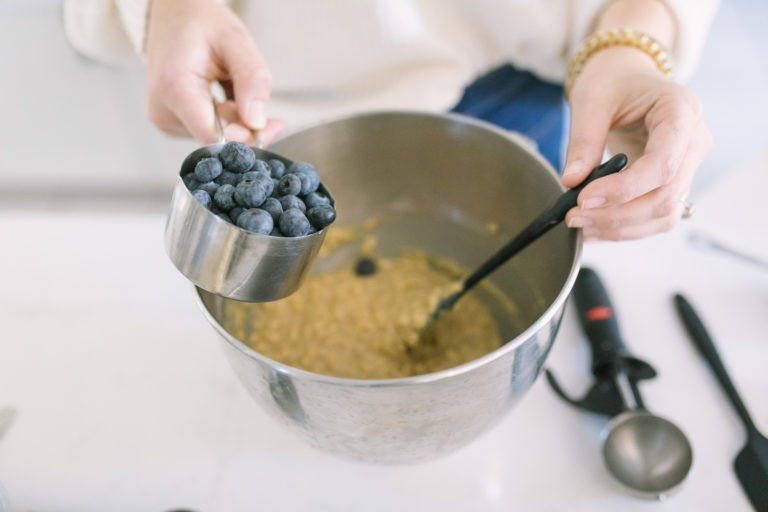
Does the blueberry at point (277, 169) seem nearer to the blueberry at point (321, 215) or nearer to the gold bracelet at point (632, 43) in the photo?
the blueberry at point (321, 215)

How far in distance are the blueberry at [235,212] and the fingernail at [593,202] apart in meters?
0.32

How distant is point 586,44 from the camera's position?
71 cm

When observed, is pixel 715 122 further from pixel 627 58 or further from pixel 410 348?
pixel 410 348

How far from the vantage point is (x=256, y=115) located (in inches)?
23.5

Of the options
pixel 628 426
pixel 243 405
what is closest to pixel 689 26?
pixel 628 426

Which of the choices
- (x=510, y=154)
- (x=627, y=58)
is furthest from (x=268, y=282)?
(x=627, y=58)

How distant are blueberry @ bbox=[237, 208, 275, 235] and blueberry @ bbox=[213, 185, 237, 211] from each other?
2cm

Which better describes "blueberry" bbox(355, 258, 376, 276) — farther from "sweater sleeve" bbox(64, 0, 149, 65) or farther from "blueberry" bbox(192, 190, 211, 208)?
"sweater sleeve" bbox(64, 0, 149, 65)

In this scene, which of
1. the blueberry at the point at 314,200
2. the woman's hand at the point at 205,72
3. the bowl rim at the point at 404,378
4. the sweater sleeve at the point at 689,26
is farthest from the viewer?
the sweater sleeve at the point at 689,26

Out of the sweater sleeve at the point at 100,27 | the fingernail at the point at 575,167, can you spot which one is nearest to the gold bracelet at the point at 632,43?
the fingernail at the point at 575,167

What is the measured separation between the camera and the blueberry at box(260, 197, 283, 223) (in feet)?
1.53

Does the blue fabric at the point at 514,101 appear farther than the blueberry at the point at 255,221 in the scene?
Yes

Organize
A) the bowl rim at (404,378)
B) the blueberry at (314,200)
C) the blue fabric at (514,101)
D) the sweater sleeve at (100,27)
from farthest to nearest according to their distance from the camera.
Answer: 1. the blue fabric at (514,101)
2. the sweater sleeve at (100,27)
3. the blueberry at (314,200)
4. the bowl rim at (404,378)

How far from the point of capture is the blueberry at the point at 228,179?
0.48m
